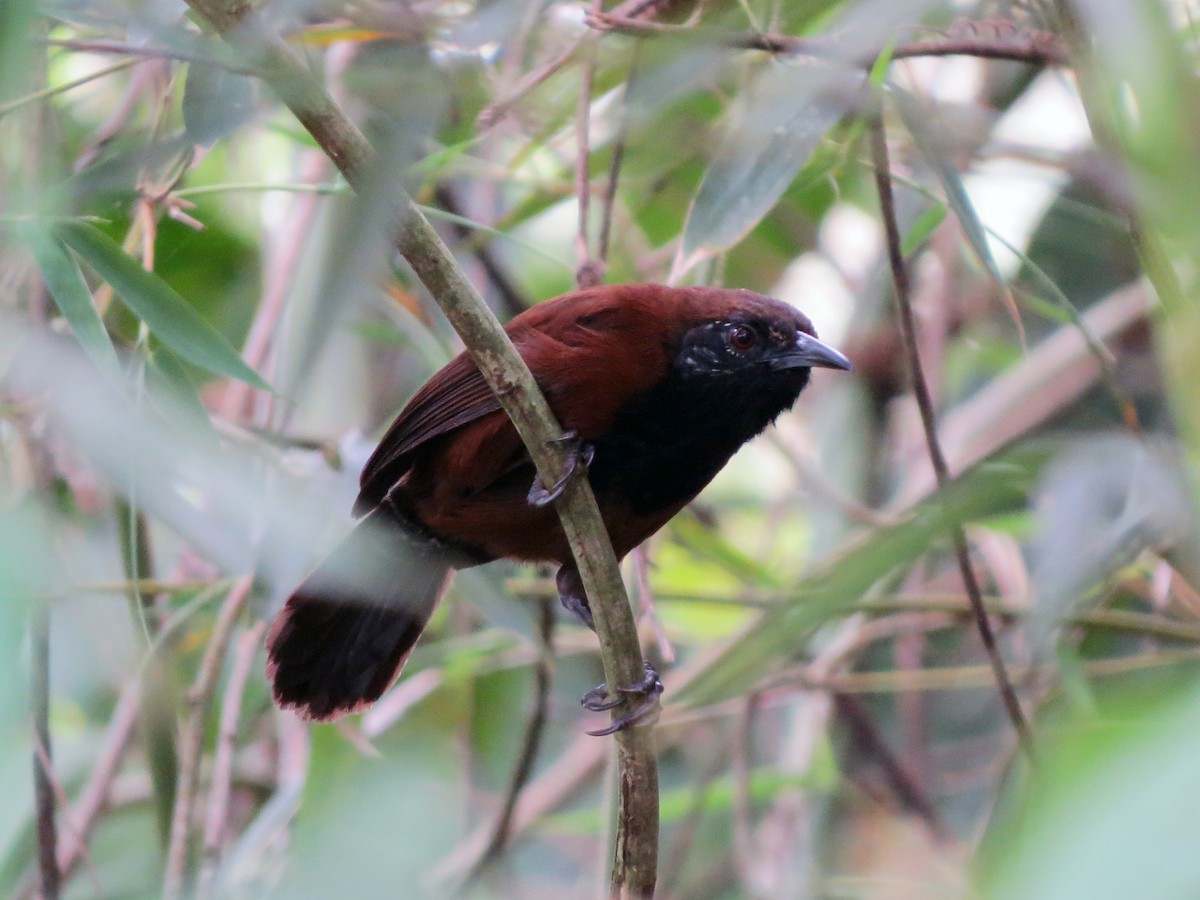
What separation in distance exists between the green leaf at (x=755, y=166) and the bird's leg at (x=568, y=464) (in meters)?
0.44

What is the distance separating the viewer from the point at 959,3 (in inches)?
130

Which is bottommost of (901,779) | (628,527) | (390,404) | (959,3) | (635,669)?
(901,779)

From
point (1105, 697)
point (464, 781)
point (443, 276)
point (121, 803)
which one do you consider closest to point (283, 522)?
point (443, 276)

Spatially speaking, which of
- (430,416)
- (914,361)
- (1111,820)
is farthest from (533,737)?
(1111,820)

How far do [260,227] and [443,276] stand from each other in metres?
2.86

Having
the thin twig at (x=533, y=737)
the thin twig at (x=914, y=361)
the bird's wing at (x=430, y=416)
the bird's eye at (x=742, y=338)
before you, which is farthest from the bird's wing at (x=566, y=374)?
the thin twig at (x=533, y=737)

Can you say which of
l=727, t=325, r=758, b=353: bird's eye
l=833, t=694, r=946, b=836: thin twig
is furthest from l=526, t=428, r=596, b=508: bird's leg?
l=833, t=694, r=946, b=836: thin twig

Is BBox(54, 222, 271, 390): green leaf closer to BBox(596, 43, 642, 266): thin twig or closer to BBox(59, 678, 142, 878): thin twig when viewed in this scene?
BBox(596, 43, 642, 266): thin twig

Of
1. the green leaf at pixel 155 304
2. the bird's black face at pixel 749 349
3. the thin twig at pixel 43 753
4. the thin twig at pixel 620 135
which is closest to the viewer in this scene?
the green leaf at pixel 155 304

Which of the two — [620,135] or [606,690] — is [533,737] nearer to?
[606,690]

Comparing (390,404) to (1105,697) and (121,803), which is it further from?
(1105,697)

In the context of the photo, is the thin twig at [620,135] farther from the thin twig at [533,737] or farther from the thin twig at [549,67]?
the thin twig at [533,737]

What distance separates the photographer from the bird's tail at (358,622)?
10.8 feet

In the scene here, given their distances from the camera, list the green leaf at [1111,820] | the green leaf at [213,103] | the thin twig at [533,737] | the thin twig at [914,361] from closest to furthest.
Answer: the green leaf at [1111,820]
the green leaf at [213,103]
the thin twig at [914,361]
the thin twig at [533,737]
